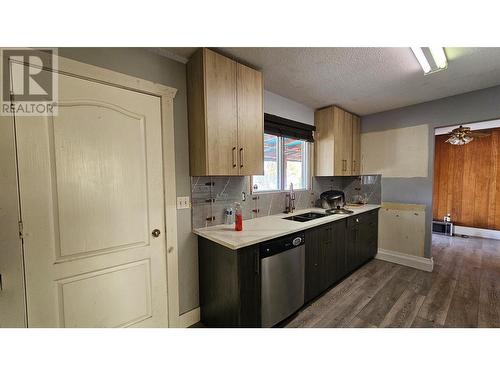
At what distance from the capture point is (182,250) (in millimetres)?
1678

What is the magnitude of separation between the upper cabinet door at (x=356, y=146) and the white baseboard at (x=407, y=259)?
4.44 ft

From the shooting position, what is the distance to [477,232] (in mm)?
4168

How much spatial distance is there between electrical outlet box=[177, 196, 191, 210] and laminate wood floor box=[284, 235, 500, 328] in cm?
140

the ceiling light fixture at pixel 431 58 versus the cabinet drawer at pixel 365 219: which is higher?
the ceiling light fixture at pixel 431 58

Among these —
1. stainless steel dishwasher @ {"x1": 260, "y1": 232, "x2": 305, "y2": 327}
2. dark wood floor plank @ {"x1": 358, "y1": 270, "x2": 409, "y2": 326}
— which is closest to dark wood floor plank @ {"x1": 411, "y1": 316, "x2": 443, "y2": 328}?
dark wood floor plank @ {"x1": 358, "y1": 270, "x2": 409, "y2": 326}

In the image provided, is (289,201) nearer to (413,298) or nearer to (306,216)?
(306,216)

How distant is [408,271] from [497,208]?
3.20 m

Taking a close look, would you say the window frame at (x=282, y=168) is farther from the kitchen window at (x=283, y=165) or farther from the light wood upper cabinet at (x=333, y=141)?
the light wood upper cabinet at (x=333, y=141)

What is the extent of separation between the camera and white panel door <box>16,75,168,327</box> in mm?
1115

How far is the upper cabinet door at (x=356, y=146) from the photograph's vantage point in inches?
126

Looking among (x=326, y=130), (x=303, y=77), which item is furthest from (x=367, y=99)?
(x=303, y=77)

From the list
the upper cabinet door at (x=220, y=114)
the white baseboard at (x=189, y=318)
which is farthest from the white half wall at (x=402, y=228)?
the white baseboard at (x=189, y=318)

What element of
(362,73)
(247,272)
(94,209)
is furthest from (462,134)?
(94,209)

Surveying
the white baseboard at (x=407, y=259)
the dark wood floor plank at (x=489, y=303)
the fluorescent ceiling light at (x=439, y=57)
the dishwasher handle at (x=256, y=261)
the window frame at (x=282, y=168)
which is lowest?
the dark wood floor plank at (x=489, y=303)
